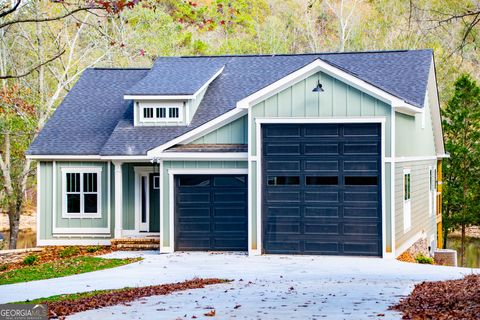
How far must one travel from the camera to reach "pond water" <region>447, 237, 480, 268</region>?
42.0 m

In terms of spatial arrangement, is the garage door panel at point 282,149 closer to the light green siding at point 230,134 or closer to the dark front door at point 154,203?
the light green siding at point 230,134

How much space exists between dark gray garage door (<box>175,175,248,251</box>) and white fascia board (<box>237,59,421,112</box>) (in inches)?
97.3

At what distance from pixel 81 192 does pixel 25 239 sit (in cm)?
2113

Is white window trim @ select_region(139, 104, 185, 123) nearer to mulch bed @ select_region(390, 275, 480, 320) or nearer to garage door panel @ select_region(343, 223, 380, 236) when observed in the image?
garage door panel @ select_region(343, 223, 380, 236)

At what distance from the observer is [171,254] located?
2350 centimetres

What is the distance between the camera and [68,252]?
2534 centimetres

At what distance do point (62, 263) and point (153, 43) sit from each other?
22050 mm

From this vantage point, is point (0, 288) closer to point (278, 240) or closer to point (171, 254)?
point (171, 254)

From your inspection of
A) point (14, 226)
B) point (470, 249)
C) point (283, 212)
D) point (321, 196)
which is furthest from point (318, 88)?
point (470, 249)

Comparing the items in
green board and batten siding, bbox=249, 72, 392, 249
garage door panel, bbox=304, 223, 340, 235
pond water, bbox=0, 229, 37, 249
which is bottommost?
pond water, bbox=0, 229, 37, 249

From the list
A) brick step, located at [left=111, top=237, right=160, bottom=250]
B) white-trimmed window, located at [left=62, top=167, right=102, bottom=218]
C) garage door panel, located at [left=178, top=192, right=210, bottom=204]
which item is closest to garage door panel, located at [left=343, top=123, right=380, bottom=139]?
garage door panel, located at [left=178, top=192, right=210, bottom=204]

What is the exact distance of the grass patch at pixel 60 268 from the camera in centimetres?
1998

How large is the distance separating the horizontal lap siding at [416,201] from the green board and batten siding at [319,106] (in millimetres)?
993

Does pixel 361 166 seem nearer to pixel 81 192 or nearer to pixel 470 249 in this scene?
pixel 81 192
